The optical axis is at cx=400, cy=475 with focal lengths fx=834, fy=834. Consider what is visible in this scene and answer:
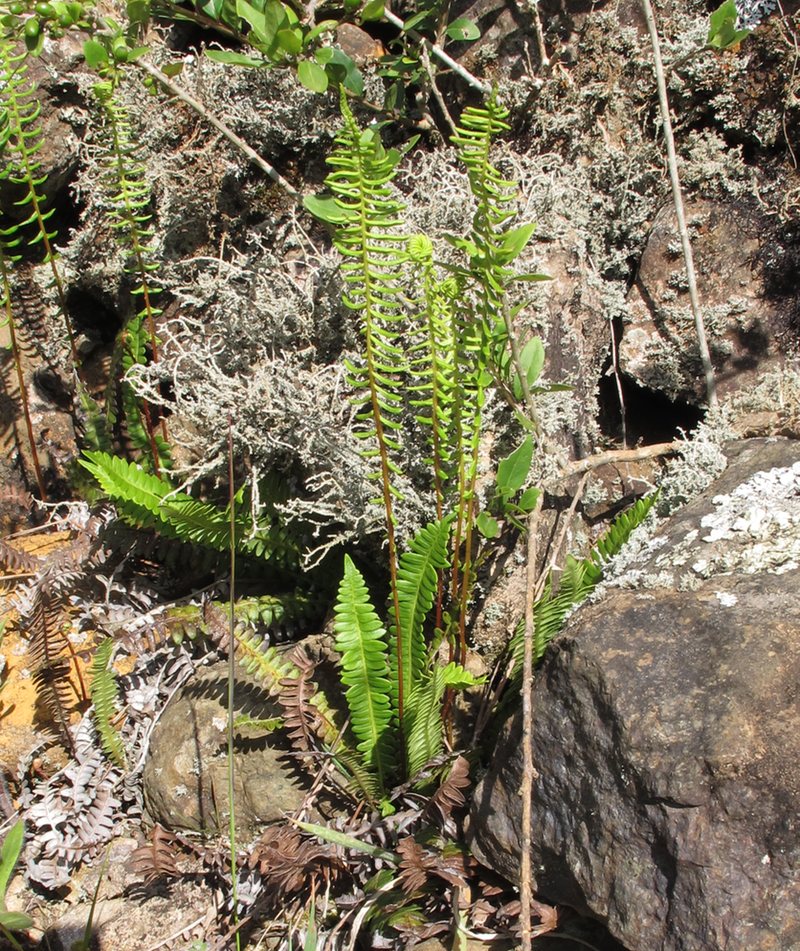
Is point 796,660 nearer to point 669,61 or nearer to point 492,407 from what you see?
point 492,407

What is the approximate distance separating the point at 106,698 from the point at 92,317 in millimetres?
2072

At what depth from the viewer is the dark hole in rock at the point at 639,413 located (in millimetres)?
3482

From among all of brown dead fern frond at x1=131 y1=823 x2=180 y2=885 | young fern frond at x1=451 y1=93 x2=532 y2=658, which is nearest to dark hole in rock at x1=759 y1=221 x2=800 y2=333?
young fern frond at x1=451 y1=93 x2=532 y2=658

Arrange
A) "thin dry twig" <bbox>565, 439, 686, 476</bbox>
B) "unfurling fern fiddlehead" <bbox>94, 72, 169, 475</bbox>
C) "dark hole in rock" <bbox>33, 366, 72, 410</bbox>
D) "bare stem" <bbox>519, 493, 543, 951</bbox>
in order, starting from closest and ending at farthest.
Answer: "bare stem" <bbox>519, 493, 543, 951</bbox>
"thin dry twig" <bbox>565, 439, 686, 476</bbox>
"unfurling fern fiddlehead" <bbox>94, 72, 169, 475</bbox>
"dark hole in rock" <bbox>33, 366, 72, 410</bbox>

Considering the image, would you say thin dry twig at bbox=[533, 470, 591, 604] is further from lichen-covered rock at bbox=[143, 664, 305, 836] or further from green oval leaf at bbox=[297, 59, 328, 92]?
green oval leaf at bbox=[297, 59, 328, 92]

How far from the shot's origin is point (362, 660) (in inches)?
102

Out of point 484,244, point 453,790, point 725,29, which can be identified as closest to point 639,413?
→ point 725,29

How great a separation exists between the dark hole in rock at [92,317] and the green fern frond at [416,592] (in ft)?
7.71

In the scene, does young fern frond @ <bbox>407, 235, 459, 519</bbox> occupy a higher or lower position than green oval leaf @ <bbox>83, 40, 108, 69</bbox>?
lower

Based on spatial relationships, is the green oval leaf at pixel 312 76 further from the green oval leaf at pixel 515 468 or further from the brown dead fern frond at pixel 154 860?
the brown dead fern frond at pixel 154 860

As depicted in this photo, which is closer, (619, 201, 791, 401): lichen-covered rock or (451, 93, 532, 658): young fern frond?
(451, 93, 532, 658): young fern frond

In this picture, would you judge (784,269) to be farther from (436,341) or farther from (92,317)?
(92,317)

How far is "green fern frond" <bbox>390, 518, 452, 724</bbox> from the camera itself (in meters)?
2.54

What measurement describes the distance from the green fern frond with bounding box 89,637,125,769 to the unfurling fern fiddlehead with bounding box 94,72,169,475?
85cm
